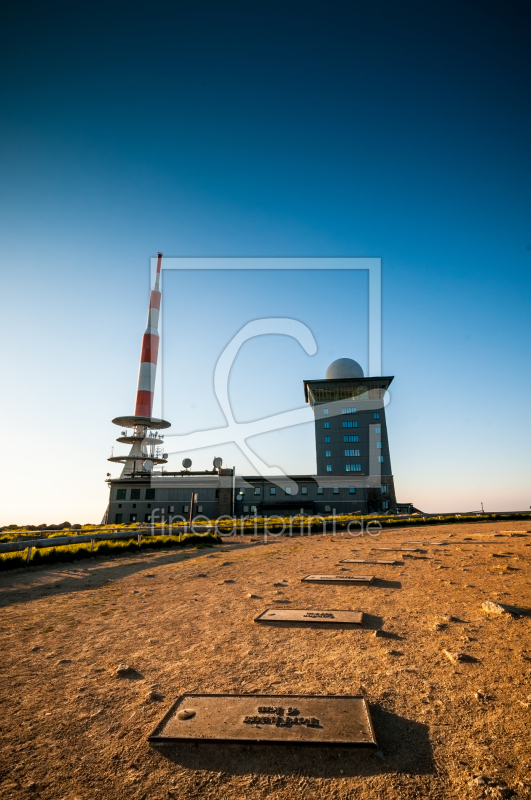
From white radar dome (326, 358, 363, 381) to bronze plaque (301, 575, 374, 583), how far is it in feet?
192

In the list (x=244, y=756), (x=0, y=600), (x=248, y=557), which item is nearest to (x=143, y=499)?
(x=248, y=557)

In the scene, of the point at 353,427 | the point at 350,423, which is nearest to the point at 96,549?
the point at 353,427

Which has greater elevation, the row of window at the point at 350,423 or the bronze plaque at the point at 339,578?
the row of window at the point at 350,423

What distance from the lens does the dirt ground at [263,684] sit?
265 cm

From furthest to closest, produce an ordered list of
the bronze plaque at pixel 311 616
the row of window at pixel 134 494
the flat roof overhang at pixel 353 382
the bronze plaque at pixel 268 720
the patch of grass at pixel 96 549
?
the flat roof overhang at pixel 353 382, the row of window at pixel 134 494, the patch of grass at pixel 96 549, the bronze plaque at pixel 311 616, the bronze plaque at pixel 268 720

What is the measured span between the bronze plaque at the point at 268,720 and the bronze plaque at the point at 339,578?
5.33 metres

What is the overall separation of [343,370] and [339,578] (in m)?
60.8

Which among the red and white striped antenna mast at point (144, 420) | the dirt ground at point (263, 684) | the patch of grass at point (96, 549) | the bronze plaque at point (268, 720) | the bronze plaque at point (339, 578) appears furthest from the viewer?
the red and white striped antenna mast at point (144, 420)

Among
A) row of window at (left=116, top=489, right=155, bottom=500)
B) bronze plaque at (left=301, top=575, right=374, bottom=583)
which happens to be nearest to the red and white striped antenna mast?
row of window at (left=116, top=489, right=155, bottom=500)

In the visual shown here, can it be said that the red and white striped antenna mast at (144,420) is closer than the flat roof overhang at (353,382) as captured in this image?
Yes

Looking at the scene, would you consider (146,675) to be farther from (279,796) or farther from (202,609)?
(202,609)

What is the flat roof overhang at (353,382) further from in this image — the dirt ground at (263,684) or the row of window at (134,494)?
the dirt ground at (263,684)

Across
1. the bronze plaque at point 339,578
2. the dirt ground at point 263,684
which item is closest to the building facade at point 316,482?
the bronze plaque at point 339,578

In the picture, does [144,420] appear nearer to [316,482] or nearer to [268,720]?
[316,482]
